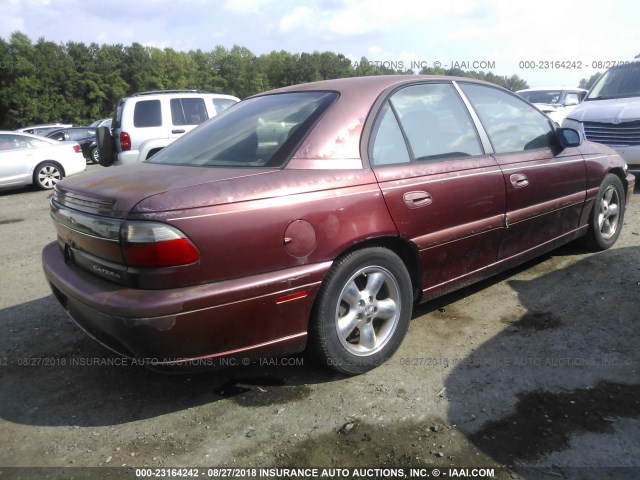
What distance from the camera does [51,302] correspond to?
4191 mm

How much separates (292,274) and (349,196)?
1.71 ft

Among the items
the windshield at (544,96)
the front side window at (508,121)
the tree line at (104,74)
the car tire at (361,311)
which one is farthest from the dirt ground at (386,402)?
the tree line at (104,74)

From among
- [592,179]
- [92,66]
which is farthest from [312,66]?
[592,179]

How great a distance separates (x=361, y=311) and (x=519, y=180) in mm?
1595

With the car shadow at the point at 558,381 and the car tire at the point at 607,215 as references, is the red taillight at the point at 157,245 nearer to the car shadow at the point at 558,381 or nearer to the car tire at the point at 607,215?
the car shadow at the point at 558,381

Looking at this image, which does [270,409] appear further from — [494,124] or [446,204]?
[494,124]

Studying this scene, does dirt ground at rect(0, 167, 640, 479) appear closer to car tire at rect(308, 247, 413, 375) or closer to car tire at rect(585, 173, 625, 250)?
car tire at rect(308, 247, 413, 375)

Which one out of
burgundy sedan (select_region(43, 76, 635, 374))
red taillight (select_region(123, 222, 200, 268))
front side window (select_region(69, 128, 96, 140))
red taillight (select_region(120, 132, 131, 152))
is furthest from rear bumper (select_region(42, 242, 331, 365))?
front side window (select_region(69, 128, 96, 140))

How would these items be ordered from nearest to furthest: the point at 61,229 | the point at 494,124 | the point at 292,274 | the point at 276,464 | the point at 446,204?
the point at 276,464 → the point at 292,274 → the point at 61,229 → the point at 446,204 → the point at 494,124

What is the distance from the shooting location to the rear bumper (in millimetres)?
2279

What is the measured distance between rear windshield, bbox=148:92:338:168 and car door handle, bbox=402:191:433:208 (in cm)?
67

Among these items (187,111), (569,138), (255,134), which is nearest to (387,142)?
(255,134)

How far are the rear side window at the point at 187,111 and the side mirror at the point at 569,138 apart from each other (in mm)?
6963

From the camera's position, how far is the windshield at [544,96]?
1229 centimetres
